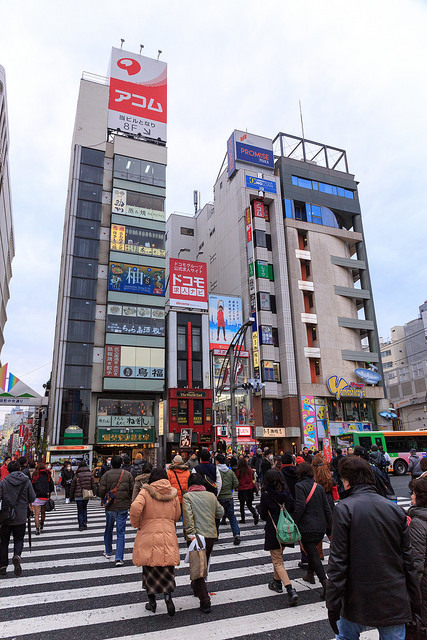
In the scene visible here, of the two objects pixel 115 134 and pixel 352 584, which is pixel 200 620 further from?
pixel 115 134

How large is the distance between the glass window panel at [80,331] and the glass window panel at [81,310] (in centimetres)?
49

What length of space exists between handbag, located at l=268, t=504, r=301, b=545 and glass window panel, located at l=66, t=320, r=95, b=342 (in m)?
36.5

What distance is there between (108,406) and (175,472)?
1349 inches

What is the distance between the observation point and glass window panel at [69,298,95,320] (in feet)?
131

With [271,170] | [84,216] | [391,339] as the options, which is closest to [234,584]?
[84,216]

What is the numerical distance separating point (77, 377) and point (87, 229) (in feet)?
50.0

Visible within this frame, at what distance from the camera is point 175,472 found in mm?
7945

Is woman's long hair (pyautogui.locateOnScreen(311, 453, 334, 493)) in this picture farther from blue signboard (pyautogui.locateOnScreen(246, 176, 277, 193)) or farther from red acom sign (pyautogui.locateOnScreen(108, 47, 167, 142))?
red acom sign (pyautogui.locateOnScreen(108, 47, 167, 142))

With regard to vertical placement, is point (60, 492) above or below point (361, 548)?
below

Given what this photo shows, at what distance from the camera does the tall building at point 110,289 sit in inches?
1531

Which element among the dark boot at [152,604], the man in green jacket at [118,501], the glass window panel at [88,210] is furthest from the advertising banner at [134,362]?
the dark boot at [152,604]

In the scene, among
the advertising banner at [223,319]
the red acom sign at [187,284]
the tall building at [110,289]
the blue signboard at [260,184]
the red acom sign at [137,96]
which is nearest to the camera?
the tall building at [110,289]

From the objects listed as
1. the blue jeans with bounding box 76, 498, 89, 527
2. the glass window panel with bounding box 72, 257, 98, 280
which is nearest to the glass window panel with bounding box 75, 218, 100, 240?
the glass window panel with bounding box 72, 257, 98, 280

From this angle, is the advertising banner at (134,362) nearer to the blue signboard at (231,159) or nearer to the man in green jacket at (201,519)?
the blue signboard at (231,159)
